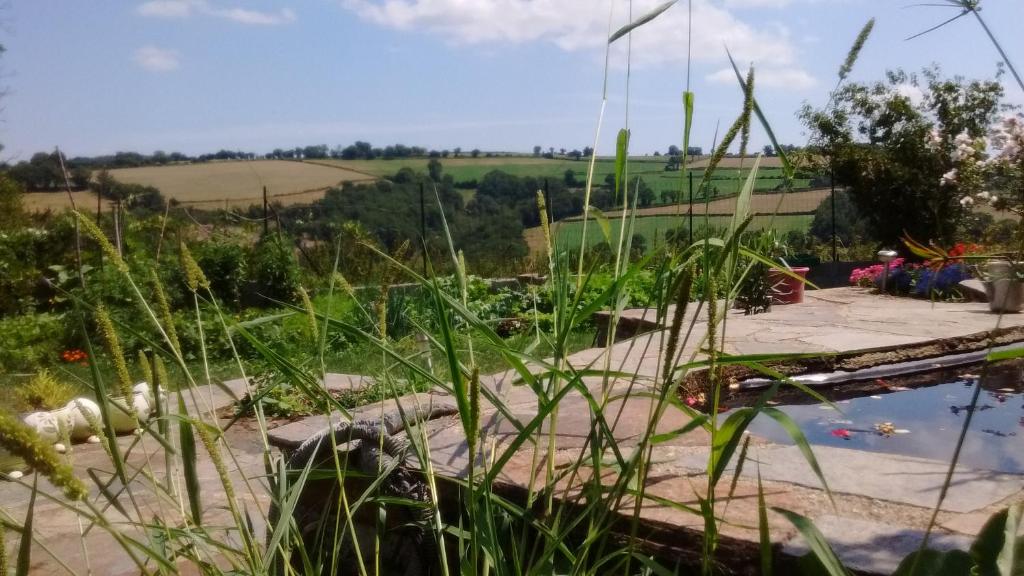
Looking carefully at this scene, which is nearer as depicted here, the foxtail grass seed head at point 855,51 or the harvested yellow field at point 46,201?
the foxtail grass seed head at point 855,51

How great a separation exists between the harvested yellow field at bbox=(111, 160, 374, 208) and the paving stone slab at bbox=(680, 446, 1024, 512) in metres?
11.0

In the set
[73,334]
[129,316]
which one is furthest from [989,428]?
[73,334]

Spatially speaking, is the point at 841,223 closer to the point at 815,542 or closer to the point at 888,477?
the point at 888,477

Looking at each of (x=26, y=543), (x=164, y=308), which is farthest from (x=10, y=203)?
(x=26, y=543)

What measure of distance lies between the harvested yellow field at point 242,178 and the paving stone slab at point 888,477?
36.0ft

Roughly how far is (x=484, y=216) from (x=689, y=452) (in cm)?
1077

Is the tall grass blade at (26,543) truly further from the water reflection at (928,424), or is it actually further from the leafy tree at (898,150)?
the leafy tree at (898,150)

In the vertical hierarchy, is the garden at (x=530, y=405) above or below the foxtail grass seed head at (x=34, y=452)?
below

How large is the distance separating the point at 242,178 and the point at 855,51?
17647mm

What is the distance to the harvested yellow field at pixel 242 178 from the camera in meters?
14.2

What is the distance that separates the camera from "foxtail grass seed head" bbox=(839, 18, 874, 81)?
2.84ft

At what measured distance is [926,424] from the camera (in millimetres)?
2996


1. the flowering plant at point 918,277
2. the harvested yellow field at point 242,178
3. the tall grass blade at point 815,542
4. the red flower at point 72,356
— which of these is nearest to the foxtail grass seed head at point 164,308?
the tall grass blade at point 815,542

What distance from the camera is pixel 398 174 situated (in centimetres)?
1617
